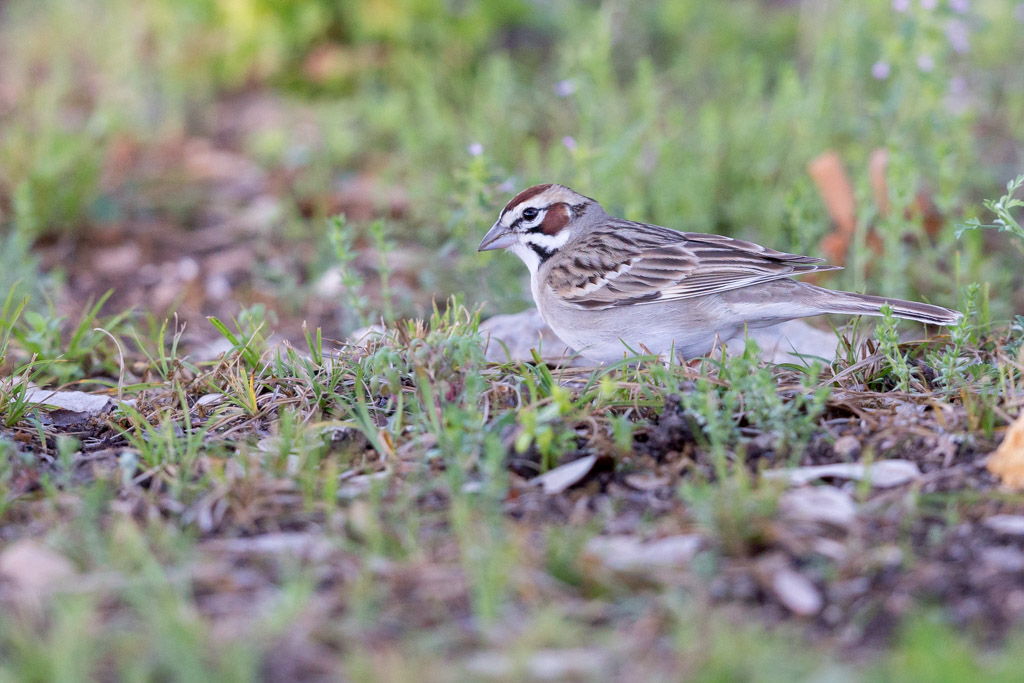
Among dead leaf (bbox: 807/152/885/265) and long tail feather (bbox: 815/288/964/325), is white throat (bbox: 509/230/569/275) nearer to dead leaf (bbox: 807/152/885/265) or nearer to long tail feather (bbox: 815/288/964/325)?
long tail feather (bbox: 815/288/964/325)

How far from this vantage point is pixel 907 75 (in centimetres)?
692

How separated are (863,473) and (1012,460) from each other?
0.48 m

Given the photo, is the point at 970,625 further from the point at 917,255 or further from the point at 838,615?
the point at 917,255

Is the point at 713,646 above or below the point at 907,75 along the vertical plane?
below

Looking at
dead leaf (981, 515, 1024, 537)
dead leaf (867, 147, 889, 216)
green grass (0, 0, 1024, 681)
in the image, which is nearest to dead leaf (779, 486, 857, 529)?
green grass (0, 0, 1024, 681)

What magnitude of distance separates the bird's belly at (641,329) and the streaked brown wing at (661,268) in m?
0.06

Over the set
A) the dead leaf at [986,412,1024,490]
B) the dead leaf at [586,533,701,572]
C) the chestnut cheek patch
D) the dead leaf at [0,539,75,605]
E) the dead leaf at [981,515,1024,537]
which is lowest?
the dead leaf at [0,539,75,605]

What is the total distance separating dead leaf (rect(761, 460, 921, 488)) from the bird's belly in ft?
4.79

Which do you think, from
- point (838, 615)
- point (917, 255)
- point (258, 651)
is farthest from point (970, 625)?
point (917, 255)

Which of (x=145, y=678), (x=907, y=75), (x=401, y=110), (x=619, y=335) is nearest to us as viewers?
(x=145, y=678)

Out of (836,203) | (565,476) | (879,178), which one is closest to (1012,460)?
(565,476)

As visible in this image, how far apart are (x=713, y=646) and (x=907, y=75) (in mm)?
5145

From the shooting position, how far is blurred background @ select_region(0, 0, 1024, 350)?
6578mm

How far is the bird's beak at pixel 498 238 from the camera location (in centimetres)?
571
